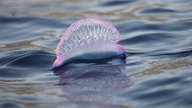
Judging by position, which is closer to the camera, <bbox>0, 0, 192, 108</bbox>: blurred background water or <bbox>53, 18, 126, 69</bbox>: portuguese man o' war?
<bbox>0, 0, 192, 108</bbox>: blurred background water

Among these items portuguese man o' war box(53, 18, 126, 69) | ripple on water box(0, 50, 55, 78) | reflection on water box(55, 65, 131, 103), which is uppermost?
portuguese man o' war box(53, 18, 126, 69)

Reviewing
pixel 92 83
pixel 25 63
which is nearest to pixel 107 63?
pixel 92 83

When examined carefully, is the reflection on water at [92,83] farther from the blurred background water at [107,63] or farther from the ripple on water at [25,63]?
the ripple on water at [25,63]

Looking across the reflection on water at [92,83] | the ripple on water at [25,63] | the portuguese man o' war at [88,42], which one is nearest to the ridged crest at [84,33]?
the portuguese man o' war at [88,42]

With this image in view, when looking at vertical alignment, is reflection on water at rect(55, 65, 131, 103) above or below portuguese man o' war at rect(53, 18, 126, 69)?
below

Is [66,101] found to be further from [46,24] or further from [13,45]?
[46,24]

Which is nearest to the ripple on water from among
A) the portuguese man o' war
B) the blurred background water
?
the blurred background water

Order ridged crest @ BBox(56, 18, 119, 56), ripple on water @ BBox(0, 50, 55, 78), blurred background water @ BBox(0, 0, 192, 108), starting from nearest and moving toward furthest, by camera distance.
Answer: blurred background water @ BBox(0, 0, 192, 108) → ridged crest @ BBox(56, 18, 119, 56) → ripple on water @ BBox(0, 50, 55, 78)

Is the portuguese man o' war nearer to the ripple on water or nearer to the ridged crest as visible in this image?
the ridged crest
